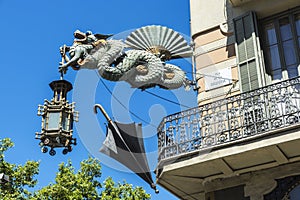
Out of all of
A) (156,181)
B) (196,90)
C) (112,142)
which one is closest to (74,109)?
(112,142)

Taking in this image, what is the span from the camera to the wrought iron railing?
28.0 ft

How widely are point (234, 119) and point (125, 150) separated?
2170mm

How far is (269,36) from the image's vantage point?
10273mm

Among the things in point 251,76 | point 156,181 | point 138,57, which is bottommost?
point 156,181

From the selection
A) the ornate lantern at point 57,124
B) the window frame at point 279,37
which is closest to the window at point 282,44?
the window frame at point 279,37

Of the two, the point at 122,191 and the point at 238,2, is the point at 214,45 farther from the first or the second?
the point at 122,191

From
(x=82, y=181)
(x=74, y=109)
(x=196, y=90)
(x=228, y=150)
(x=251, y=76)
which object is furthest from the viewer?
(x=82, y=181)

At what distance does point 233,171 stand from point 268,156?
0.78 m

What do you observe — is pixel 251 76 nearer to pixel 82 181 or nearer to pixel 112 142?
pixel 112 142

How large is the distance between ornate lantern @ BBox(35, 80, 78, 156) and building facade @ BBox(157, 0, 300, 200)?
175cm

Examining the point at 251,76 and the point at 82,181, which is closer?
the point at 251,76

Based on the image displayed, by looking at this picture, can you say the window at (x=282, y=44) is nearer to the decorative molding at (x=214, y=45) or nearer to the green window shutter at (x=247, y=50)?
the green window shutter at (x=247, y=50)

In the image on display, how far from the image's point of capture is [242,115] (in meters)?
8.82

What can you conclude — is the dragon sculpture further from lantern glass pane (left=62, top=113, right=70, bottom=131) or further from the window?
the window
